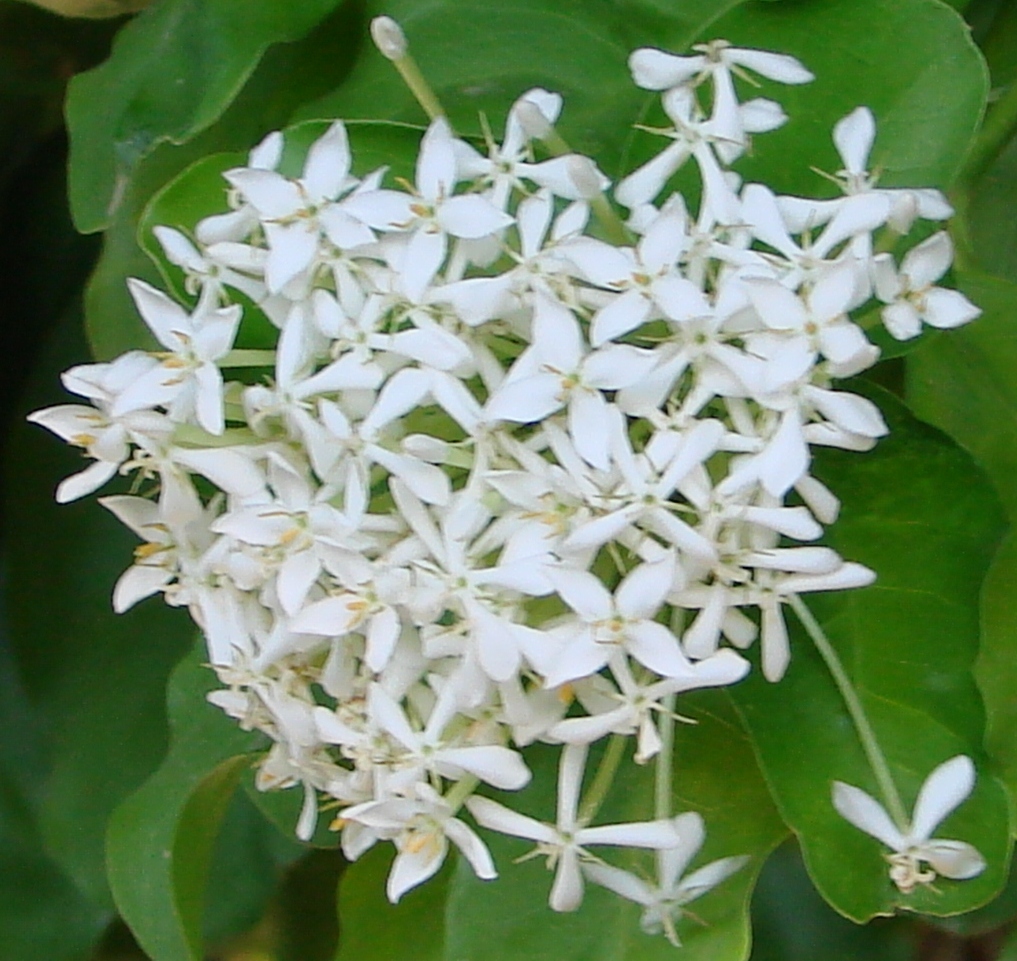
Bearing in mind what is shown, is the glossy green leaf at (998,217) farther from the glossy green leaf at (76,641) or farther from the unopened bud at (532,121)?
the glossy green leaf at (76,641)

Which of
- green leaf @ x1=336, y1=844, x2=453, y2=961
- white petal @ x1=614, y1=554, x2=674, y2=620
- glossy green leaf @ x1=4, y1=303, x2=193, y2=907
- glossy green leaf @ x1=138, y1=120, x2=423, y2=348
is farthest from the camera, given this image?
glossy green leaf @ x1=4, y1=303, x2=193, y2=907

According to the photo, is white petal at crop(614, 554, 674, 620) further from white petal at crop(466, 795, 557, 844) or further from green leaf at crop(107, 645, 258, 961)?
green leaf at crop(107, 645, 258, 961)

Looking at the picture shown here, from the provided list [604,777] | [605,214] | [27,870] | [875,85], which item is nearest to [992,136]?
Result: [875,85]

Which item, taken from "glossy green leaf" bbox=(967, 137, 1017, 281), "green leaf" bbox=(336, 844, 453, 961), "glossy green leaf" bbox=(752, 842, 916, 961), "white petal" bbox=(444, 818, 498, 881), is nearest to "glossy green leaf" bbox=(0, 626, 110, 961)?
"green leaf" bbox=(336, 844, 453, 961)

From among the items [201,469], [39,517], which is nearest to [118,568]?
[39,517]

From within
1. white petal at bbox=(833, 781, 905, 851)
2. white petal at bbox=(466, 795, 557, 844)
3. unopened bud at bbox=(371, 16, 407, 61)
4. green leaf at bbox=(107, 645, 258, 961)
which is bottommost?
green leaf at bbox=(107, 645, 258, 961)

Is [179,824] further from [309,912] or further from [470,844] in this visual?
[309,912]

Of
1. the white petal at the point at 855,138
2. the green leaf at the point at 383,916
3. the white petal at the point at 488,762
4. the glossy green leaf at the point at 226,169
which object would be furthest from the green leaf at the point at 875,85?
the green leaf at the point at 383,916
